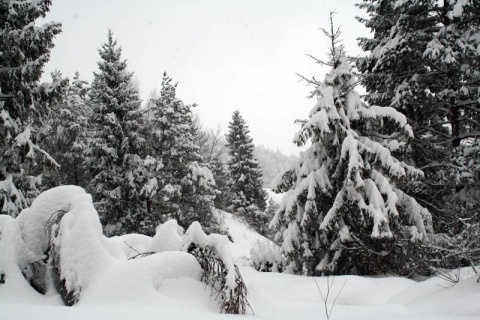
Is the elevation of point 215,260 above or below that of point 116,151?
below

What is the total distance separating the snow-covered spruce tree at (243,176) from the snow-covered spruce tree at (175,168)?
36.1 feet

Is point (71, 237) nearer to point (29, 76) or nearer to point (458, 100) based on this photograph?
point (29, 76)

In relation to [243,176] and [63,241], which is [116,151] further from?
[243,176]

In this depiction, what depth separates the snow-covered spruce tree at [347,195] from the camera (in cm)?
663

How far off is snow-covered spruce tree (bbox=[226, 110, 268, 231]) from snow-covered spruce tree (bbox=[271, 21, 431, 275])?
21074mm

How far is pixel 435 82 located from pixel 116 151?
14469mm

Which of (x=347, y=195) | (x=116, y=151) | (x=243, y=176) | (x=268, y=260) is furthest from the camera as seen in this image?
(x=243, y=176)

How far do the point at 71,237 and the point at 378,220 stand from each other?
5545 millimetres

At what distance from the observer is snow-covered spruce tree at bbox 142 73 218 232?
1678cm

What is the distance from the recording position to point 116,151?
15.9 m

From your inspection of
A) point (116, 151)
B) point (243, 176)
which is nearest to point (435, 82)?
point (116, 151)

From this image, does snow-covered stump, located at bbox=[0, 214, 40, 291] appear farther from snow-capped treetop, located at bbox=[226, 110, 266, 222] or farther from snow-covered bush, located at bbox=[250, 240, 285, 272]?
snow-capped treetop, located at bbox=[226, 110, 266, 222]

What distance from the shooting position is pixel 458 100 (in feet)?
29.9

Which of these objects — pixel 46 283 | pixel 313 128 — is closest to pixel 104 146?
pixel 313 128
